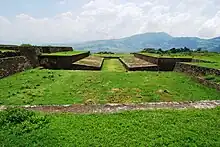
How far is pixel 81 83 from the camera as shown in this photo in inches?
392

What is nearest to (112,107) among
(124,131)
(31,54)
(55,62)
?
(124,131)

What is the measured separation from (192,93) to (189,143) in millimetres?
5257

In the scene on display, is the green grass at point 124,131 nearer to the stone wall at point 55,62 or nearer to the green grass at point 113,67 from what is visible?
the green grass at point 113,67

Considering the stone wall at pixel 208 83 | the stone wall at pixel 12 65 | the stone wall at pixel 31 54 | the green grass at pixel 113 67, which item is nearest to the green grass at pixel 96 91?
the stone wall at pixel 208 83

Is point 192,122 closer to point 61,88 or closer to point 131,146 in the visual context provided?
point 131,146

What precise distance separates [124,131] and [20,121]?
80.0 inches

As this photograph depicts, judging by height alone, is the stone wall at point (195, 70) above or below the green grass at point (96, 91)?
above

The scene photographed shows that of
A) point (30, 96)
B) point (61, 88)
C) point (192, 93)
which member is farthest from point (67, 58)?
point (192, 93)

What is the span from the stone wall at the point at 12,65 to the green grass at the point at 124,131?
25.9 feet

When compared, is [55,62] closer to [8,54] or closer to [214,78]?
[8,54]

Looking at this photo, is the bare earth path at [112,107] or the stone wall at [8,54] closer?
the bare earth path at [112,107]

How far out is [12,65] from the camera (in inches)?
485

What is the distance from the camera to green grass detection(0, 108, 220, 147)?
360cm

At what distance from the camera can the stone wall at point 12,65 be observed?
1108cm
